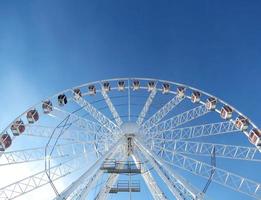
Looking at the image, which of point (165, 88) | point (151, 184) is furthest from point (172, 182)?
point (165, 88)

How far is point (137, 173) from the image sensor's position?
30.8 m

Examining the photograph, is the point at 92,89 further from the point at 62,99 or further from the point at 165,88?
the point at 165,88

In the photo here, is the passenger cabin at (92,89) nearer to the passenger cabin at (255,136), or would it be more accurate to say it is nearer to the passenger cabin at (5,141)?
the passenger cabin at (5,141)

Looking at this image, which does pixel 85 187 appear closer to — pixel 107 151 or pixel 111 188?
pixel 107 151

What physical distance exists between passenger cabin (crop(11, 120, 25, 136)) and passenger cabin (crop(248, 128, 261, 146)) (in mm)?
16975


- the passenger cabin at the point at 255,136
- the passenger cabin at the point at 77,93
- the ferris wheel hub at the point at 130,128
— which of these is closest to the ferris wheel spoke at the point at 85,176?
the ferris wheel hub at the point at 130,128

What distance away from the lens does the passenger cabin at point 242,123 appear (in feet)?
107

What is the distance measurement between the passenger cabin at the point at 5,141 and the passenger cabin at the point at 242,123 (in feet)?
55.4

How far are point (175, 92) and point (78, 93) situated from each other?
8.14 metres

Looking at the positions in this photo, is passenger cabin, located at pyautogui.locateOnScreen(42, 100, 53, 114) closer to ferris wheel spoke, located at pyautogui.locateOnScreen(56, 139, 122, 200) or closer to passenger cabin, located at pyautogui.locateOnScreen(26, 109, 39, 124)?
passenger cabin, located at pyautogui.locateOnScreen(26, 109, 39, 124)

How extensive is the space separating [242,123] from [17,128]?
16.8 metres

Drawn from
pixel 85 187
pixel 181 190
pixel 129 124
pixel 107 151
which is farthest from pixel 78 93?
pixel 181 190

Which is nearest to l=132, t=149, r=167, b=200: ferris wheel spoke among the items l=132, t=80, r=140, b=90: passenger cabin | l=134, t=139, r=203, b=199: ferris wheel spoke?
l=134, t=139, r=203, b=199: ferris wheel spoke

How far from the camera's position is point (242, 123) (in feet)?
108
